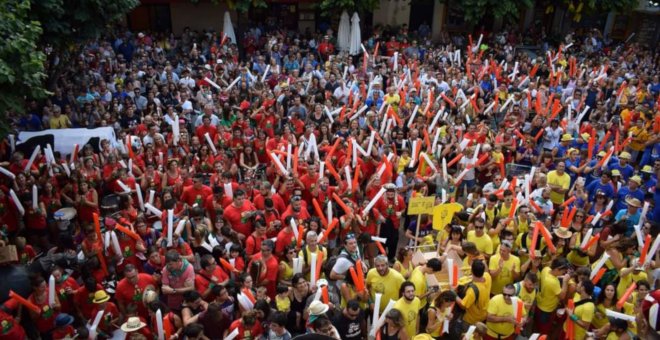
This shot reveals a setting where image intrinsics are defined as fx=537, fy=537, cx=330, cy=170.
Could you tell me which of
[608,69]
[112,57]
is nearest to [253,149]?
[112,57]

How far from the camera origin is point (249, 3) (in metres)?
19.3

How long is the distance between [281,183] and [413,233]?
2374mm

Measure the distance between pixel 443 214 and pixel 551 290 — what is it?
1.80m

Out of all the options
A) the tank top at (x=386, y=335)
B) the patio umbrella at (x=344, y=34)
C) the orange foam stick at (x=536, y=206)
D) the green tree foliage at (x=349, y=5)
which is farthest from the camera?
the green tree foliage at (x=349, y=5)

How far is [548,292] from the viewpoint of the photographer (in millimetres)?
6332

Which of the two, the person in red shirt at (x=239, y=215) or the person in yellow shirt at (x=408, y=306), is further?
the person in red shirt at (x=239, y=215)

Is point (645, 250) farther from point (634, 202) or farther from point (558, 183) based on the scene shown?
point (558, 183)

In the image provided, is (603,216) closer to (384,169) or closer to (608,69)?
(384,169)

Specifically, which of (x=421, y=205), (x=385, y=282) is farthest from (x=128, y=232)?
(x=421, y=205)

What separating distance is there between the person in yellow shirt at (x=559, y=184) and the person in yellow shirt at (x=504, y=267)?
9.73ft

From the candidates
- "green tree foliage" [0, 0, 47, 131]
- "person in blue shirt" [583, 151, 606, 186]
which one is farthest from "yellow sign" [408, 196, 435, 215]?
"green tree foliage" [0, 0, 47, 131]

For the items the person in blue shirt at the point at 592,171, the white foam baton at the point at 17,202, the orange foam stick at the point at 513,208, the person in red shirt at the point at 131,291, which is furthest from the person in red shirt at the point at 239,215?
the person in blue shirt at the point at 592,171

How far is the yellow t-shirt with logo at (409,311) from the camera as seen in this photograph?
5734 mm

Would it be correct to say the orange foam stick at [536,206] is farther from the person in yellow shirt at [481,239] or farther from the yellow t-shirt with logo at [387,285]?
the yellow t-shirt with logo at [387,285]
